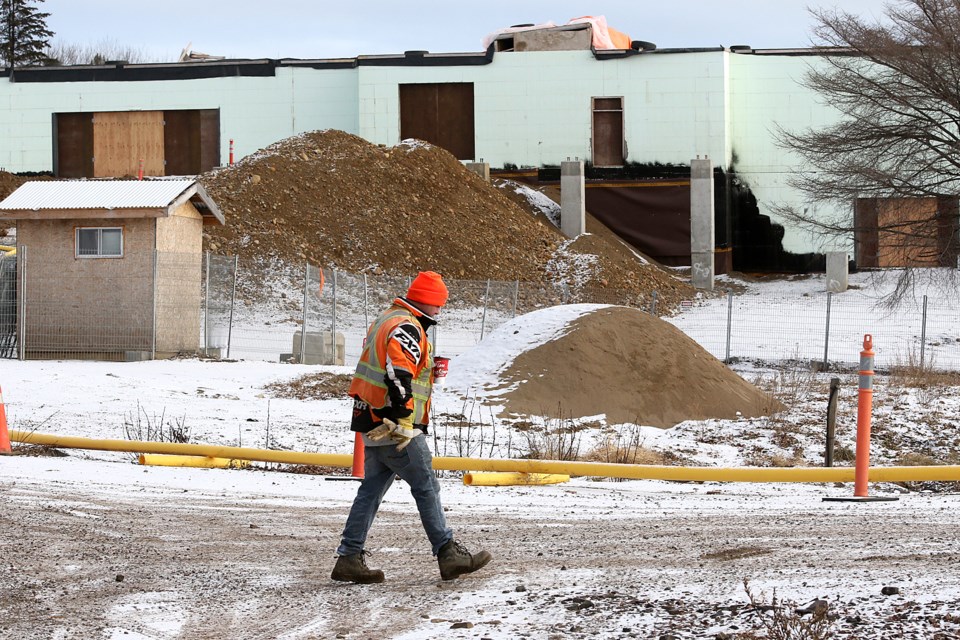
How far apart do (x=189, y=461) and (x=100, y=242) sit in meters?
12.3

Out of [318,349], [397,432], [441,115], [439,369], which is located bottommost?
[318,349]

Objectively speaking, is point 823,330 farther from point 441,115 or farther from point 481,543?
point 481,543

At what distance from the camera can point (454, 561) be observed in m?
7.11

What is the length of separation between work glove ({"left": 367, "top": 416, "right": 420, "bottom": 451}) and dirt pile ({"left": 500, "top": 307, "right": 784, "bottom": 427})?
9190 mm

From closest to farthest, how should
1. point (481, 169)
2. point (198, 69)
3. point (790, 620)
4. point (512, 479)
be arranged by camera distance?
point (790, 620) < point (512, 479) < point (481, 169) < point (198, 69)

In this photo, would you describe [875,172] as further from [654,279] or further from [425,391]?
[425,391]

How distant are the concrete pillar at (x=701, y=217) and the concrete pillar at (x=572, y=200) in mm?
3769

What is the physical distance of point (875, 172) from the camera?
2795cm

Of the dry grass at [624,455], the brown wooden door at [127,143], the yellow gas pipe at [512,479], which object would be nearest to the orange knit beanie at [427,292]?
the yellow gas pipe at [512,479]

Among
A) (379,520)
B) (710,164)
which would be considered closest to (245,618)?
(379,520)

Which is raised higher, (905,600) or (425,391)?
(425,391)

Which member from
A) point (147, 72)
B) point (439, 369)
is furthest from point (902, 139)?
point (147, 72)

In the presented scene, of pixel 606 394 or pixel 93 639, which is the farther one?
pixel 606 394

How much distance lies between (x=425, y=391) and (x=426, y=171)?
3356cm
